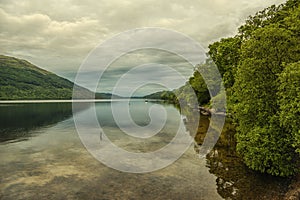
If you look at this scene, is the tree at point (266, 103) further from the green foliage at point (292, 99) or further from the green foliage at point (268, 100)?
the green foliage at point (292, 99)

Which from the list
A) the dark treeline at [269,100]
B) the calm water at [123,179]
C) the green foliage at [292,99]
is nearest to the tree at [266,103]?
the dark treeline at [269,100]

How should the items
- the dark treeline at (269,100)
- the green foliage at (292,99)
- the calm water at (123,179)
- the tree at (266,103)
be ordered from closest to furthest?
the green foliage at (292,99) < the calm water at (123,179) < the dark treeline at (269,100) < the tree at (266,103)

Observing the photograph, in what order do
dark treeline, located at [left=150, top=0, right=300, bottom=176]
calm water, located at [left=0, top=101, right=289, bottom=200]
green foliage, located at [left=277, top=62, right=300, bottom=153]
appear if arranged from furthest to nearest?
Result: dark treeline, located at [left=150, top=0, right=300, bottom=176] → calm water, located at [left=0, top=101, right=289, bottom=200] → green foliage, located at [left=277, top=62, right=300, bottom=153]

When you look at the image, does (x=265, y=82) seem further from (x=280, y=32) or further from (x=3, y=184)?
(x=3, y=184)

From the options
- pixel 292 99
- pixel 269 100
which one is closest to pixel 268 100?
pixel 269 100

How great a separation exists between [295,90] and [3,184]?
28.6 metres

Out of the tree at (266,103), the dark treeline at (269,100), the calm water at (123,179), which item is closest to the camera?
the calm water at (123,179)

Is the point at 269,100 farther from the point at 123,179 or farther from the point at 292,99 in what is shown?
the point at 123,179

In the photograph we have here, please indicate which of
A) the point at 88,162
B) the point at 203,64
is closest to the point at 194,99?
the point at 203,64


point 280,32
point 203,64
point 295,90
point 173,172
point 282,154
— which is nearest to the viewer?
point 295,90

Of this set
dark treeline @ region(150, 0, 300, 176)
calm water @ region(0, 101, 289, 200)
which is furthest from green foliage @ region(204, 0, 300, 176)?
calm water @ region(0, 101, 289, 200)

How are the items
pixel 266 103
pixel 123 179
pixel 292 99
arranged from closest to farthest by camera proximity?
pixel 292 99, pixel 266 103, pixel 123 179

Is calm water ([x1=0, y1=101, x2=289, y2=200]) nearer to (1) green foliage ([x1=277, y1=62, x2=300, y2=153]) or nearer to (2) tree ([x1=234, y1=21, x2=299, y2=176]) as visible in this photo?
(2) tree ([x1=234, y1=21, x2=299, y2=176])

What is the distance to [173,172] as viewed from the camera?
28.5 metres
